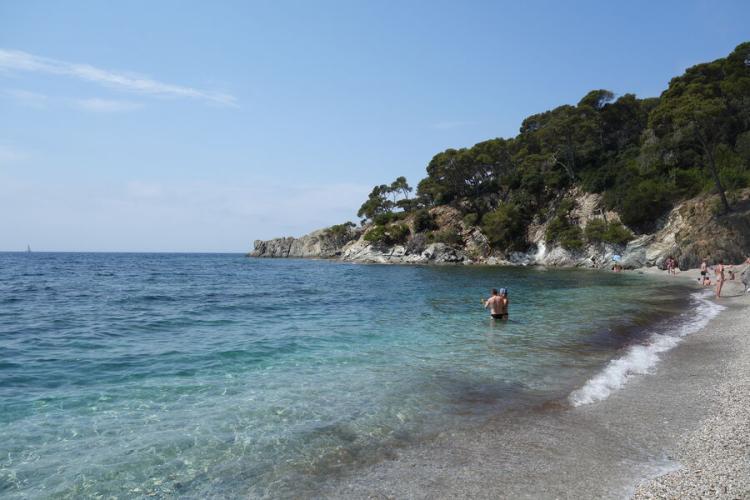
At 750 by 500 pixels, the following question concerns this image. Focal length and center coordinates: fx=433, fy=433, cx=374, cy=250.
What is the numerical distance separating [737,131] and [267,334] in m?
61.3

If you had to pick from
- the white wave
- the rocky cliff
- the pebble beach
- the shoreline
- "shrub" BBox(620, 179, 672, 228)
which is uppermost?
"shrub" BBox(620, 179, 672, 228)

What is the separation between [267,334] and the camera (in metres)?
16.1

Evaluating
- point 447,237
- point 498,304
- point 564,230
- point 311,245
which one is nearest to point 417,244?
point 447,237

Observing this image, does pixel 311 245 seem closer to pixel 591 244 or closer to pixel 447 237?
pixel 447 237

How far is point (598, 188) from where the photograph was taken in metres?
63.4

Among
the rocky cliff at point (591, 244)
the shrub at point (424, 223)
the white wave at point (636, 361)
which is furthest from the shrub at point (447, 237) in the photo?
the white wave at point (636, 361)

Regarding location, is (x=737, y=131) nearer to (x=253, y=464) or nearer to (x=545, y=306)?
(x=545, y=306)

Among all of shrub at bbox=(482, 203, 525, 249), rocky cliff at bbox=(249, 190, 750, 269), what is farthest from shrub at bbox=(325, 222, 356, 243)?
shrub at bbox=(482, 203, 525, 249)

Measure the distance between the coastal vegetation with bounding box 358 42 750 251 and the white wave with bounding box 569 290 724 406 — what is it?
104 ft

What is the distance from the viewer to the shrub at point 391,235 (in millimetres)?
85188

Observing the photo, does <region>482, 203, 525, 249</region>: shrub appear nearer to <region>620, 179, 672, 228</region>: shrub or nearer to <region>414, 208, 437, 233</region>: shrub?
<region>414, 208, 437, 233</region>: shrub

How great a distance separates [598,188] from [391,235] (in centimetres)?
3740

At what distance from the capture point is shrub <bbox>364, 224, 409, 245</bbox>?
279ft

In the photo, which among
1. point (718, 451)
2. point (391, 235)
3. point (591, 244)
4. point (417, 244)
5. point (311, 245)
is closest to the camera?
point (718, 451)
